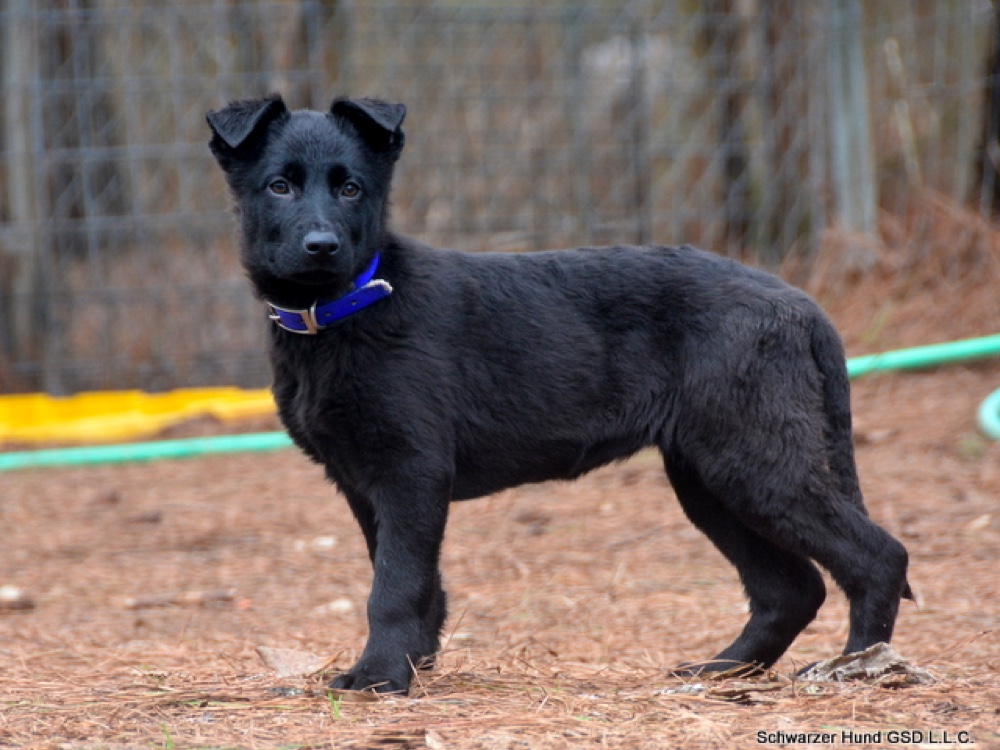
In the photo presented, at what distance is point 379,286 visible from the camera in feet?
Result: 11.4

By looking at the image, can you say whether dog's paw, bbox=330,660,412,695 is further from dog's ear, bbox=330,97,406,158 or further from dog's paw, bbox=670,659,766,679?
dog's ear, bbox=330,97,406,158

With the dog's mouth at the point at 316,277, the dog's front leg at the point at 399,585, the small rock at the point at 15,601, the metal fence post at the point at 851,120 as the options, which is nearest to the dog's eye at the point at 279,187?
the dog's mouth at the point at 316,277

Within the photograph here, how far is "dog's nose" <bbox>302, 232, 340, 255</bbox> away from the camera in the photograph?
3252 millimetres

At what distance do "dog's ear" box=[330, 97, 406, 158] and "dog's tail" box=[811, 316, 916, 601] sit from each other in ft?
4.36

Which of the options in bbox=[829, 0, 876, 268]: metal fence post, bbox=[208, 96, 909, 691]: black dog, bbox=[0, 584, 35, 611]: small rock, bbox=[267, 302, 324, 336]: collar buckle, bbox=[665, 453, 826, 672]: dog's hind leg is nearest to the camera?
bbox=[208, 96, 909, 691]: black dog

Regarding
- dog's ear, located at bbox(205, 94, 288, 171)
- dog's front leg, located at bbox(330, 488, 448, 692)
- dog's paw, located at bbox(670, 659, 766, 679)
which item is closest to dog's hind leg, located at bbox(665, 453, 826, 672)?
dog's paw, located at bbox(670, 659, 766, 679)

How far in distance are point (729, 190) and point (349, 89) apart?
3066 millimetres

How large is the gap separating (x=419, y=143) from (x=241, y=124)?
7.04 metres

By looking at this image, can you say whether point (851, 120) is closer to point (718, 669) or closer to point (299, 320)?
point (718, 669)

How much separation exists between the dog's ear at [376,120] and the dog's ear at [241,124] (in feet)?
0.57

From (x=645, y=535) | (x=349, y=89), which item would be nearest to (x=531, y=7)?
(x=349, y=89)

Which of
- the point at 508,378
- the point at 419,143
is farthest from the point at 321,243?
the point at 419,143

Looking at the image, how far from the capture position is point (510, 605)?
4785 mm

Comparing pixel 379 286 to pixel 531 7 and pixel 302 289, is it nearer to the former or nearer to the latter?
pixel 302 289
